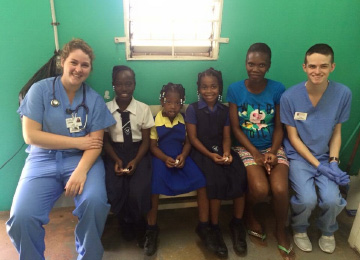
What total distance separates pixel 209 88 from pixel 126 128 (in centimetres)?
69

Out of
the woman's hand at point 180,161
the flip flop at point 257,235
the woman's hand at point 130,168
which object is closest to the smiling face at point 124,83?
the woman's hand at point 130,168

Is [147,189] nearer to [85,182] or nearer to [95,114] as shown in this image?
[85,182]

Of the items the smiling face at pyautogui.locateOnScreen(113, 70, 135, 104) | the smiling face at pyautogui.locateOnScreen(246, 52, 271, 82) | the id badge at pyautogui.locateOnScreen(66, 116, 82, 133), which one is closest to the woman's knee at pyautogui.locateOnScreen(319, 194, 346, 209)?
the smiling face at pyautogui.locateOnScreen(246, 52, 271, 82)

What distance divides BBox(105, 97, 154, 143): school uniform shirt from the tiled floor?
0.72 metres

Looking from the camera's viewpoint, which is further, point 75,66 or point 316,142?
point 316,142

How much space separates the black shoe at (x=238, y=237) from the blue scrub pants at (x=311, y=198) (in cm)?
37

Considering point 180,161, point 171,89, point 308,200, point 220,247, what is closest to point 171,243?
point 220,247

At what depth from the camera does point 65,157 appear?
5.44 ft

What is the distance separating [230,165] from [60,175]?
1134mm

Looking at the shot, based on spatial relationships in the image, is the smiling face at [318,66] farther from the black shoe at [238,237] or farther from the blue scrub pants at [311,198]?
the black shoe at [238,237]

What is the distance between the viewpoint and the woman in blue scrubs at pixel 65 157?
1406 millimetres

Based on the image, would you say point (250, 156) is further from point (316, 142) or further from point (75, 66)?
point (75, 66)

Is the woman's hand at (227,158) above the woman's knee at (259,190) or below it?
above

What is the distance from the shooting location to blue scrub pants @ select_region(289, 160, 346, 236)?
169 centimetres
